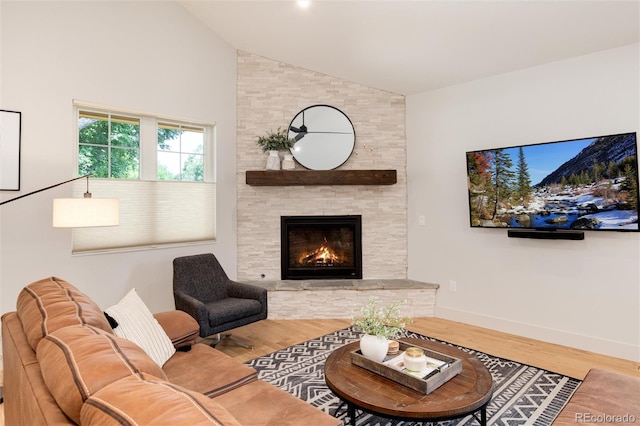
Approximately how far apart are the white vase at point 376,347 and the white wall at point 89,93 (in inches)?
101

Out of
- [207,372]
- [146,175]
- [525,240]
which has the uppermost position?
[146,175]

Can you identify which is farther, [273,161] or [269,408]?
[273,161]

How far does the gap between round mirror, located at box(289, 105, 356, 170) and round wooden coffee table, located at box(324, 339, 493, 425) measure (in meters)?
2.84

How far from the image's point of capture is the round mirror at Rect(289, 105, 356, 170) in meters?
4.54

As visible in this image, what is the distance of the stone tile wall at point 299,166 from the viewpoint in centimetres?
453

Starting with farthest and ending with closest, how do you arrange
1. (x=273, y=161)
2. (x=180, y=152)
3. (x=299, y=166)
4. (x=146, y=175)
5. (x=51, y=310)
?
(x=299, y=166)
(x=273, y=161)
(x=180, y=152)
(x=146, y=175)
(x=51, y=310)

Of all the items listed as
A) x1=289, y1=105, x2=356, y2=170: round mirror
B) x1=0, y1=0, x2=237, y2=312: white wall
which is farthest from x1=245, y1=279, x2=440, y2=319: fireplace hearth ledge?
x1=289, y1=105, x2=356, y2=170: round mirror

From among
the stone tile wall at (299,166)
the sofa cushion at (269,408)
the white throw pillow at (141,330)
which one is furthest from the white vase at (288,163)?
the sofa cushion at (269,408)

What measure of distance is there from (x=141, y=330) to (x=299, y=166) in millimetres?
2925

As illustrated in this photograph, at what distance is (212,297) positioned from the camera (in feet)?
11.9

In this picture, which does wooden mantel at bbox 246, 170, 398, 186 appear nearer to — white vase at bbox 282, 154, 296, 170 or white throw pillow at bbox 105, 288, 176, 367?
white vase at bbox 282, 154, 296, 170

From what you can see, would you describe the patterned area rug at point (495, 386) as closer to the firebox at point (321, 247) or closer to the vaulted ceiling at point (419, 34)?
the firebox at point (321, 247)

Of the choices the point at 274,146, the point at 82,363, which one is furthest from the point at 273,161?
the point at 82,363

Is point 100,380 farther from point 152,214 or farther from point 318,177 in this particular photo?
point 318,177
